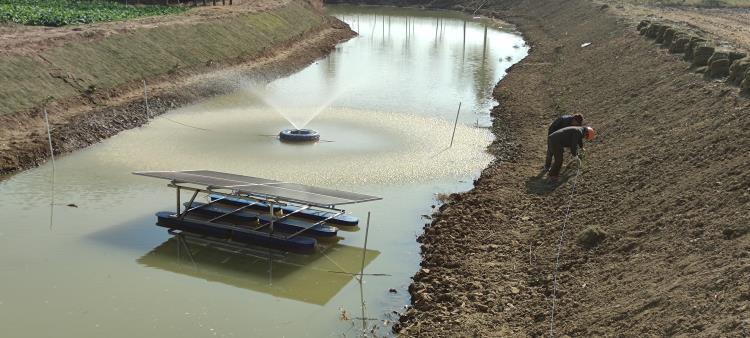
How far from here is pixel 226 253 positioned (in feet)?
53.2

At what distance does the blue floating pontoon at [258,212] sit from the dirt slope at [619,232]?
2294 millimetres

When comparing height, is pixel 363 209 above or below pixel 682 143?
below

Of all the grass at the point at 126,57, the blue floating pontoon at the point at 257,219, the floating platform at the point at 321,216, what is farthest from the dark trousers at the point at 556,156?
the grass at the point at 126,57

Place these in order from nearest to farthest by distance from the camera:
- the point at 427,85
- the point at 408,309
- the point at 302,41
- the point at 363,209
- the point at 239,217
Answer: the point at 408,309 → the point at 239,217 → the point at 363,209 → the point at 427,85 → the point at 302,41

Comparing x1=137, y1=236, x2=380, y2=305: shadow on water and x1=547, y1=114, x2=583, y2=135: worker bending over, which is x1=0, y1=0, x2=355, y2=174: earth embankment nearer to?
x1=137, y1=236, x2=380, y2=305: shadow on water

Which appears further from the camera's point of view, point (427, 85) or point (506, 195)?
point (427, 85)

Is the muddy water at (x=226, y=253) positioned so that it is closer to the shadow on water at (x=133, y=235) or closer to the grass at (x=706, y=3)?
the shadow on water at (x=133, y=235)

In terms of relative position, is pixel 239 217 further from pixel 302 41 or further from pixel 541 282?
pixel 302 41

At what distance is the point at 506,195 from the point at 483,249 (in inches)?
143

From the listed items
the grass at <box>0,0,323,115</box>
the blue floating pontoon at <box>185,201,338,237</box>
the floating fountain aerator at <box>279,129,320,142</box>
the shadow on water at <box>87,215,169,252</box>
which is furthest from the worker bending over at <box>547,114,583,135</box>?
the grass at <box>0,0,323,115</box>

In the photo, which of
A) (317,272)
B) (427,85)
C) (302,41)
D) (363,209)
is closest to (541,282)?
(317,272)

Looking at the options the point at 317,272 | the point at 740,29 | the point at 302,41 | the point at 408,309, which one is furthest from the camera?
the point at 302,41

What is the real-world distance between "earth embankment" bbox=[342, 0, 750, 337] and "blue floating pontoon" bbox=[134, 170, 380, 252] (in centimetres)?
235

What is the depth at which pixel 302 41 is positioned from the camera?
49.2m
